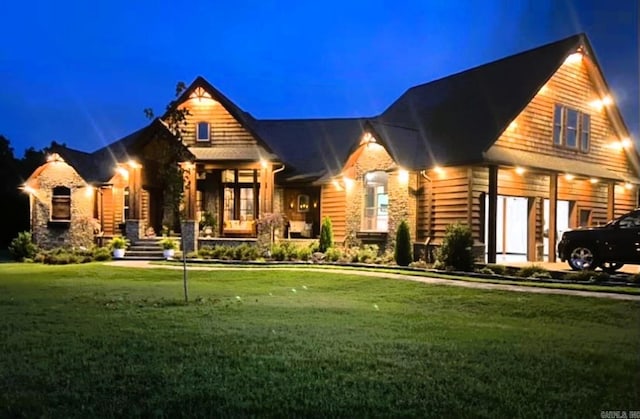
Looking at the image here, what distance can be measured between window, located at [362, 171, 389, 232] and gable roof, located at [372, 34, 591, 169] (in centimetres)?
170

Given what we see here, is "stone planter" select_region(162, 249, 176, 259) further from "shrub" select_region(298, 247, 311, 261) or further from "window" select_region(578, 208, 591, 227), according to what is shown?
"window" select_region(578, 208, 591, 227)

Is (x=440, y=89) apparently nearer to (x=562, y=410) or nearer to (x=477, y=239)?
(x=477, y=239)

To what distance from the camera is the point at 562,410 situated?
4219mm

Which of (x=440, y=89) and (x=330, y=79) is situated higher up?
(x=330, y=79)

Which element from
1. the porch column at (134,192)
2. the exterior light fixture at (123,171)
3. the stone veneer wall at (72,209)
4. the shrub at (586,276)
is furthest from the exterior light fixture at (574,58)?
the stone veneer wall at (72,209)

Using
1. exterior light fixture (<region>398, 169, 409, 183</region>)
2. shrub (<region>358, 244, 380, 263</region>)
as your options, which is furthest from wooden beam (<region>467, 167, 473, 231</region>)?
shrub (<region>358, 244, 380, 263</region>)

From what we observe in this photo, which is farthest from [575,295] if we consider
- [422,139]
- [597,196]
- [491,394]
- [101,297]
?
[597,196]

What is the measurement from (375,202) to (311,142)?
7.58m

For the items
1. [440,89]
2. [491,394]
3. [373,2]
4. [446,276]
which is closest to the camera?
[491,394]

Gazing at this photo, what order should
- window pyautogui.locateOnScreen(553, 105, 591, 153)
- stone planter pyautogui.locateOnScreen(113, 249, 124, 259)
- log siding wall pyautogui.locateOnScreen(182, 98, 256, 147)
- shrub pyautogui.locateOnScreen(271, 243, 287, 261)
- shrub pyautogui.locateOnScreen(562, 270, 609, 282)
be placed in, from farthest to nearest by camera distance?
log siding wall pyautogui.locateOnScreen(182, 98, 256, 147), stone planter pyautogui.locateOnScreen(113, 249, 124, 259), window pyautogui.locateOnScreen(553, 105, 591, 153), shrub pyautogui.locateOnScreen(271, 243, 287, 261), shrub pyautogui.locateOnScreen(562, 270, 609, 282)

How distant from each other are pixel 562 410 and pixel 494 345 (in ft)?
6.86

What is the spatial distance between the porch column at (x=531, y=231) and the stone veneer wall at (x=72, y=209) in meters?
17.7

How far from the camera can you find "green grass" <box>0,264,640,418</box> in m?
4.35

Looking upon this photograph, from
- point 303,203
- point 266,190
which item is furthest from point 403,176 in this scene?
point 303,203
